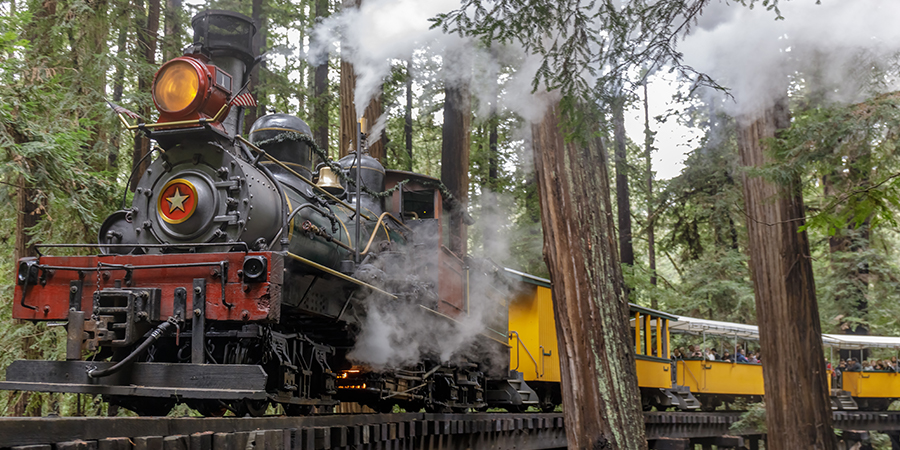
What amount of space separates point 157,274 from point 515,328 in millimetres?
6548

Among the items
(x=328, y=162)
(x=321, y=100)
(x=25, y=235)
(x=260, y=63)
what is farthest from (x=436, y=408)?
(x=260, y=63)

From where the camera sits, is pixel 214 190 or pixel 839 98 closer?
pixel 214 190

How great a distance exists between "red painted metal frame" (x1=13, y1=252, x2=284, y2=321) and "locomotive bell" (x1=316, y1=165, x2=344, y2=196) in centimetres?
272

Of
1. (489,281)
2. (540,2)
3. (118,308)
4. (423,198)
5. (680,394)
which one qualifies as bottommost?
(680,394)

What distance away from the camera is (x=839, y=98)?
632 cm

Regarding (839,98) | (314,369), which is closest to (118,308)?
(314,369)

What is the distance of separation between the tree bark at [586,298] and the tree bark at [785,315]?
2.13 meters

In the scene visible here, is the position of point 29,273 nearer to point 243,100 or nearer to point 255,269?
point 255,269

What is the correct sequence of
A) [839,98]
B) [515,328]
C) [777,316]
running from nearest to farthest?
[839,98], [777,316], [515,328]

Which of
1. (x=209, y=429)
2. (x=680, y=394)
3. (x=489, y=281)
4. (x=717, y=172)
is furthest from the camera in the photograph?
(x=680, y=394)

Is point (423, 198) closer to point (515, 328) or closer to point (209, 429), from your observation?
point (515, 328)

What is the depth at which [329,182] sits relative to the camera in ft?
23.7

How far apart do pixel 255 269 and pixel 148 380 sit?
938 mm

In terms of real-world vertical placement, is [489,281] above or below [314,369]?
above
